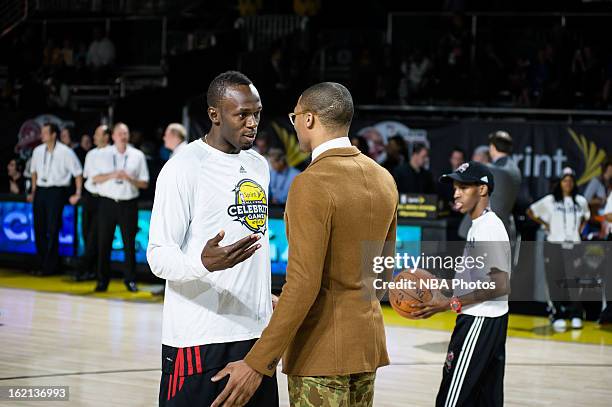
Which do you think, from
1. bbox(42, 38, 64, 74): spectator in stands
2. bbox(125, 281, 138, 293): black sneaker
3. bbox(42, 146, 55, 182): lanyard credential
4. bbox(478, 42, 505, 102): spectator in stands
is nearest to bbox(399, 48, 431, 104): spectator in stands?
bbox(478, 42, 505, 102): spectator in stands

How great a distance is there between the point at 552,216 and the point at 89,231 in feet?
20.0

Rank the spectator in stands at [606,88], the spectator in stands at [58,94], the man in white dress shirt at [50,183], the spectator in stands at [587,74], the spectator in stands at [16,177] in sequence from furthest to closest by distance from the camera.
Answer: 1. the spectator in stands at [58,94]
2. the spectator in stands at [587,74]
3. the spectator in stands at [606,88]
4. the spectator in stands at [16,177]
5. the man in white dress shirt at [50,183]

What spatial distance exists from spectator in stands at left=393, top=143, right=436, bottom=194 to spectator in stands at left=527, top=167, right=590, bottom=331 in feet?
5.35

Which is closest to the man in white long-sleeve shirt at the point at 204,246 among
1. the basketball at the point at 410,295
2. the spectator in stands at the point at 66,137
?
the basketball at the point at 410,295

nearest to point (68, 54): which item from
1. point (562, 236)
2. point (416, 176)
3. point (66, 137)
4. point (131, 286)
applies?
point (66, 137)

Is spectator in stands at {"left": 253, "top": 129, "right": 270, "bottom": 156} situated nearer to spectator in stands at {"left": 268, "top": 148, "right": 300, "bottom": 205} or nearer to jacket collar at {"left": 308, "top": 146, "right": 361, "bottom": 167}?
spectator in stands at {"left": 268, "top": 148, "right": 300, "bottom": 205}

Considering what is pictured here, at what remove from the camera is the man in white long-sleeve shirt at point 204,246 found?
4098mm

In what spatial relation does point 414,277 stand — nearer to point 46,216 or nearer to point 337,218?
point 337,218

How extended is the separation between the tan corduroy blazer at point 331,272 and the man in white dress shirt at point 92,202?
905cm

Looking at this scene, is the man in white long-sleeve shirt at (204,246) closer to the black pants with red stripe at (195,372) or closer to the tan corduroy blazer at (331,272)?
the black pants with red stripe at (195,372)

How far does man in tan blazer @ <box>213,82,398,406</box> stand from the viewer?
3531 millimetres

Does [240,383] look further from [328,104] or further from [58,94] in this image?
[58,94]

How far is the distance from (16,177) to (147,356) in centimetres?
724

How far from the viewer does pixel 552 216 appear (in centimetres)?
1114
